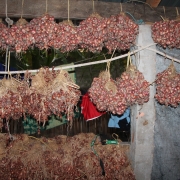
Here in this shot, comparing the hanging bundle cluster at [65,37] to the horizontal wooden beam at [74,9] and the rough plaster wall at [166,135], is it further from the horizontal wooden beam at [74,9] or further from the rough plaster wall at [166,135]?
the rough plaster wall at [166,135]

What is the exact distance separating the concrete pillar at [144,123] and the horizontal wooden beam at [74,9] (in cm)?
36

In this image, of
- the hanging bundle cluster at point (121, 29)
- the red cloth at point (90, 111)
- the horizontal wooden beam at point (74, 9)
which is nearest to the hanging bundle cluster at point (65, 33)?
the hanging bundle cluster at point (121, 29)

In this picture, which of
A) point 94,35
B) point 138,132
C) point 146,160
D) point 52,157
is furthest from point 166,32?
point 52,157

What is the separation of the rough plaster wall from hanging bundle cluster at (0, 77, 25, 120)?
10.5 ft

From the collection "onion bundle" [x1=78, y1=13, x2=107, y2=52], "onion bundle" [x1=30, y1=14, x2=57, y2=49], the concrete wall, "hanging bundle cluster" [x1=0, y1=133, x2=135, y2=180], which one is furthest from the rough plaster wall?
"onion bundle" [x1=30, y1=14, x2=57, y2=49]

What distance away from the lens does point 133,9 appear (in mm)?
4066

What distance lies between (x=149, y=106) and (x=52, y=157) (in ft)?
9.47

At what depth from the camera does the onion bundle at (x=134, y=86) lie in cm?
372

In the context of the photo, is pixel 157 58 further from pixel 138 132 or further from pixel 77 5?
pixel 77 5

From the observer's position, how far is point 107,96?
12.3 ft

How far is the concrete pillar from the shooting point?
405 centimetres

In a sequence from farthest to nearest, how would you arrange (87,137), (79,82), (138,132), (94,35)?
A: (79,82) → (87,137) → (138,132) → (94,35)

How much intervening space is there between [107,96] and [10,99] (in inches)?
79.4

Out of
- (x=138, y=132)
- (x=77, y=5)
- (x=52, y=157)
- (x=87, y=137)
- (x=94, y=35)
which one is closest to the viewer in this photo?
(x=94, y=35)
